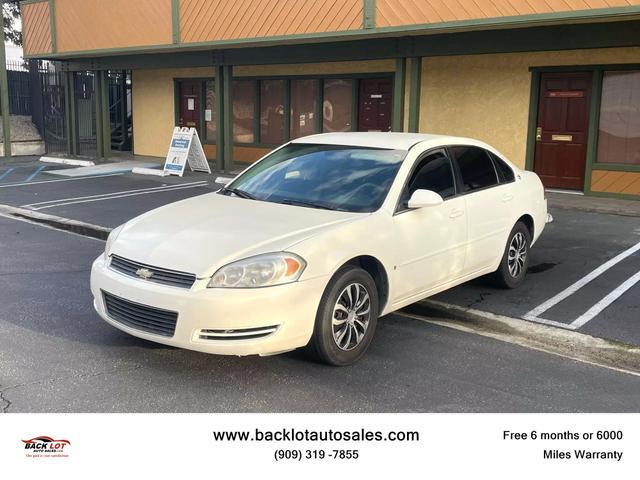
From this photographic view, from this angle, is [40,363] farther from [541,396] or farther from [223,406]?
[541,396]

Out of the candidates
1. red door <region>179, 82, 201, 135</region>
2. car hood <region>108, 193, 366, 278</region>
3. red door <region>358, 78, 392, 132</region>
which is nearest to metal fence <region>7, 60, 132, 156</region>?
red door <region>179, 82, 201, 135</region>

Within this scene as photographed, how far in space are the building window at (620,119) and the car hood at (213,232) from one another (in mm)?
8998

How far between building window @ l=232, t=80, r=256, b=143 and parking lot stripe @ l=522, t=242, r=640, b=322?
11559mm

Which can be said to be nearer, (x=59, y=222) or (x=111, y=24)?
(x=59, y=222)

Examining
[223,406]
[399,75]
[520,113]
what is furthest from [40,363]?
[520,113]

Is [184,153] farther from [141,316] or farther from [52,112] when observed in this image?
[141,316]

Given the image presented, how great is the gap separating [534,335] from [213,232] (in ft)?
9.00

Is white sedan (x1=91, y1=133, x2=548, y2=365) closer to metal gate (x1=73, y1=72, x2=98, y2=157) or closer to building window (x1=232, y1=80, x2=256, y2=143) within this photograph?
building window (x1=232, y1=80, x2=256, y2=143)

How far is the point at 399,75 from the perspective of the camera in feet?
42.6

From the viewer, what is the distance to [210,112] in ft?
61.5

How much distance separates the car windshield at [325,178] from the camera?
5223 millimetres

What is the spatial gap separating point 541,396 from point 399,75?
9.67m

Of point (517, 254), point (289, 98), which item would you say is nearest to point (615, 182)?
point (517, 254)

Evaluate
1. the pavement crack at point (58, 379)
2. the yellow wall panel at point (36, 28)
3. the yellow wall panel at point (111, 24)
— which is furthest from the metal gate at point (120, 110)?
the pavement crack at point (58, 379)
